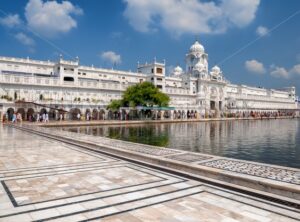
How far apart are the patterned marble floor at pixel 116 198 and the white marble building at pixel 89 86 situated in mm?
41065

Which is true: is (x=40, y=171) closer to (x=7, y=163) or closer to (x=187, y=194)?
(x=7, y=163)

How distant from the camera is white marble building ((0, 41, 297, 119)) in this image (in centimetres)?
5312

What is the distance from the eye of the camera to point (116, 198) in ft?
22.0

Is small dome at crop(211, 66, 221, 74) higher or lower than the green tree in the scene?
higher

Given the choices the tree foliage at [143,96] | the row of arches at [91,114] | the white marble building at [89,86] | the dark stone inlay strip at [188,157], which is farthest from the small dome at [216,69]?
the dark stone inlay strip at [188,157]

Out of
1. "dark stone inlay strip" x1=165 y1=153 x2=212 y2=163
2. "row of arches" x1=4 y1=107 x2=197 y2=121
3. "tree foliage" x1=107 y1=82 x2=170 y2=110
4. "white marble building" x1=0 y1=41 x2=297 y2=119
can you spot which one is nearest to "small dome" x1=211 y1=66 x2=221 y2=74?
"white marble building" x1=0 y1=41 x2=297 y2=119

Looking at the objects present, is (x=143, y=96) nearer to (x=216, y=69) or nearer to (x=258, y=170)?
(x=258, y=170)

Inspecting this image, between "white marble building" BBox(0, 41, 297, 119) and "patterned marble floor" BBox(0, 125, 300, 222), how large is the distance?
4106cm

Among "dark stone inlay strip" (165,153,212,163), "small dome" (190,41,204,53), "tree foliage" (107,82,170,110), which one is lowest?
"dark stone inlay strip" (165,153,212,163)

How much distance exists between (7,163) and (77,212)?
6.13m

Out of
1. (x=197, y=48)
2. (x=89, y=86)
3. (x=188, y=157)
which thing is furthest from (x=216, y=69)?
(x=188, y=157)

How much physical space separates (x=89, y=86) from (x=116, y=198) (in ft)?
193

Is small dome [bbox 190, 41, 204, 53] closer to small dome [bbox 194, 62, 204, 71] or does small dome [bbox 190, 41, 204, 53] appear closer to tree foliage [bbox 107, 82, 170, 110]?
small dome [bbox 194, 62, 204, 71]

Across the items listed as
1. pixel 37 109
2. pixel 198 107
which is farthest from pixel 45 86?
pixel 198 107
